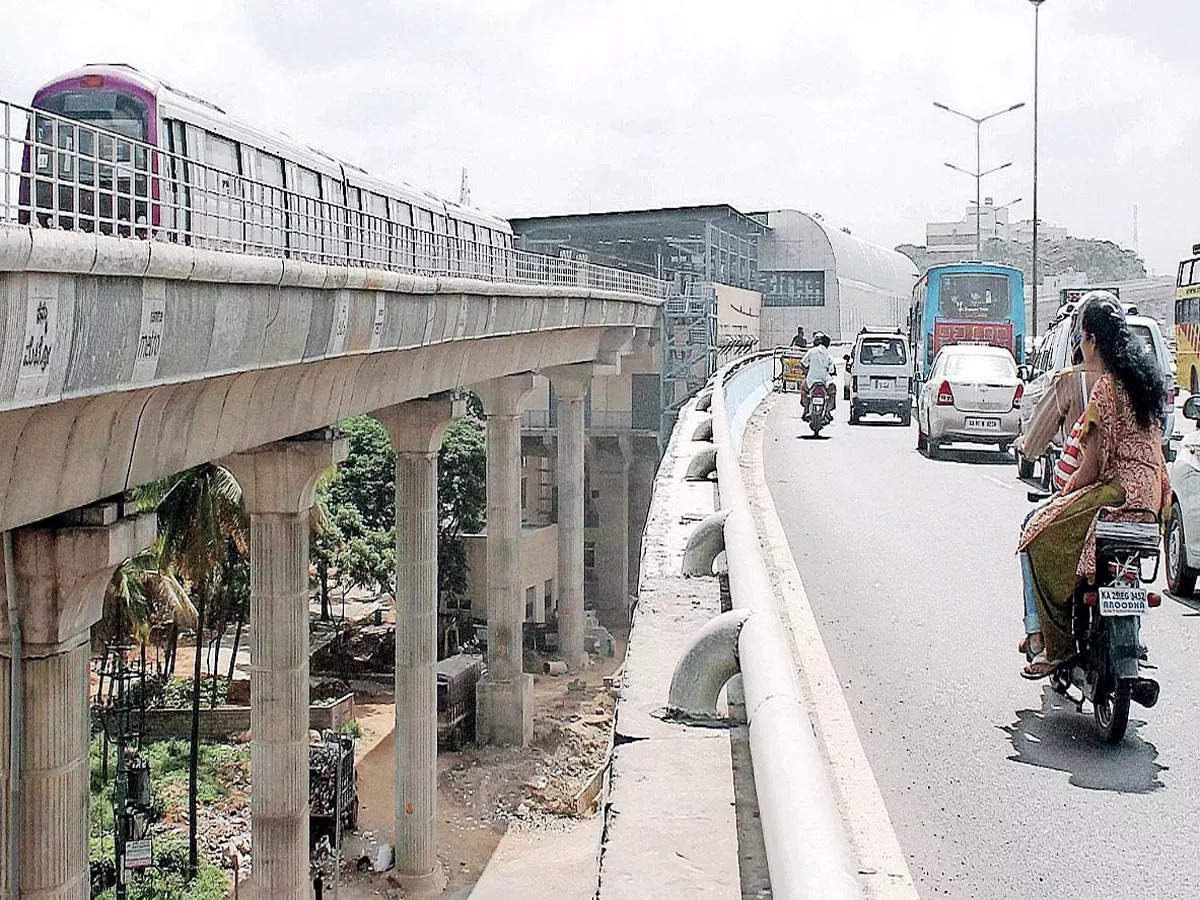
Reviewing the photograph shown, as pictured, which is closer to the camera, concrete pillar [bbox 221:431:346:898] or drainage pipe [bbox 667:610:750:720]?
drainage pipe [bbox 667:610:750:720]

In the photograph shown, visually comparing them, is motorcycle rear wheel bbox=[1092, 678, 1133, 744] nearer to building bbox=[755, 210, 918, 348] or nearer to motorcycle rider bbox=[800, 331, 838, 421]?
motorcycle rider bbox=[800, 331, 838, 421]

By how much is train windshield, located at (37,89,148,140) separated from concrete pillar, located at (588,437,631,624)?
144 feet

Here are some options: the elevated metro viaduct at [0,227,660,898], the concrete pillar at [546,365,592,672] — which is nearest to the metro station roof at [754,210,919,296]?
the concrete pillar at [546,365,592,672]

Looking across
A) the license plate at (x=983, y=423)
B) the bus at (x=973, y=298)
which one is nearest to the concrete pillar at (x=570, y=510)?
the bus at (x=973, y=298)

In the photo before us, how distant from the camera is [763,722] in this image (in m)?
2.99

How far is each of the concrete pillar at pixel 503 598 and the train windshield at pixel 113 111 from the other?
2075 centimetres

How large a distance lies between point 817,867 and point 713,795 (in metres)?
1.26

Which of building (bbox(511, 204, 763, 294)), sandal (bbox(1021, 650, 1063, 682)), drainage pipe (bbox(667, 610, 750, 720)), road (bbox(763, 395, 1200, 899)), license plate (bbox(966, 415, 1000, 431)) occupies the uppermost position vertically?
building (bbox(511, 204, 763, 294))

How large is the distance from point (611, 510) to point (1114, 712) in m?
56.9

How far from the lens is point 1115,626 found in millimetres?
6586

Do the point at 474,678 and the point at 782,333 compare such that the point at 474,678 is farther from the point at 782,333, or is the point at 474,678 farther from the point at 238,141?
the point at 782,333

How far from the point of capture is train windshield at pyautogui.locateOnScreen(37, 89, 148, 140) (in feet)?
64.1

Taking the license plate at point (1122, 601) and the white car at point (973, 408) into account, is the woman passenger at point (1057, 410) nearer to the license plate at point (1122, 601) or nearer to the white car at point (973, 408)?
the license plate at point (1122, 601)

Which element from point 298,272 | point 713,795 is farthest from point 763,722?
point 298,272
